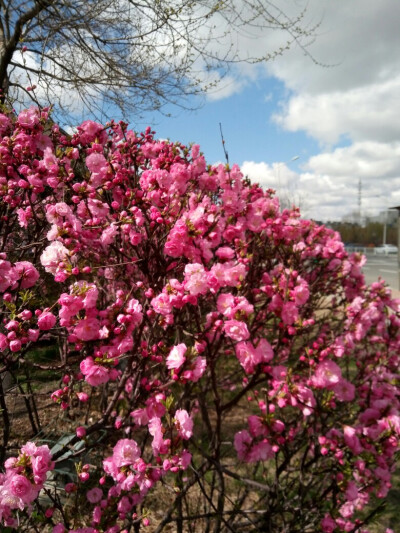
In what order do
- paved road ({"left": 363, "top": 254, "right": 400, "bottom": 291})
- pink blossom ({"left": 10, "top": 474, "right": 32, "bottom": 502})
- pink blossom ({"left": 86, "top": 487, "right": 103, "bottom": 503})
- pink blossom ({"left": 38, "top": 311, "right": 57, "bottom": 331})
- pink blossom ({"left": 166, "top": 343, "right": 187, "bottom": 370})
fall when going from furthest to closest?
1. paved road ({"left": 363, "top": 254, "right": 400, "bottom": 291})
2. pink blossom ({"left": 86, "top": 487, "right": 103, "bottom": 503})
3. pink blossom ({"left": 166, "top": 343, "right": 187, "bottom": 370})
4. pink blossom ({"left": 38, "top": 311, "right": 57, "bottom": 331})
5. pink blossom ({"left": 10, "top": 474, "right": 32, "bottom": 502})

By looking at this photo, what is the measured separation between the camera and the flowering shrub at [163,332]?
151 centimetres

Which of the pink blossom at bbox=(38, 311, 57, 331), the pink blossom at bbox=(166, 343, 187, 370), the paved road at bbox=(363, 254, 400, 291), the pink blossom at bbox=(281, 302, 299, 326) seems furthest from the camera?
the paved road at bbox=(363, 254, 400, 291)

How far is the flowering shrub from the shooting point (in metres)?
1.51

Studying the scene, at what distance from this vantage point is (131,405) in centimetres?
200

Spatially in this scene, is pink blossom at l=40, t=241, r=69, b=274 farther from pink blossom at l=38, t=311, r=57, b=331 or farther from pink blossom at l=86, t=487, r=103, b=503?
pink blossom at l=86, t=487, r=103, b=503

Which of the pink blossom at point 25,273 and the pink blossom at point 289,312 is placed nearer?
the pink blossom at point 25,273

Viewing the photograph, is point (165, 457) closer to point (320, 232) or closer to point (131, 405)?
point (131, 405)

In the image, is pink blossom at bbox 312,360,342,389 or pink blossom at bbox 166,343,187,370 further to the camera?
pink blossom at bbox 312,360,342,389

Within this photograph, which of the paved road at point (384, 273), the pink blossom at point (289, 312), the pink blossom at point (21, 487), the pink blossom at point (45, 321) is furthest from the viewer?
the paved road at point (384, 273)

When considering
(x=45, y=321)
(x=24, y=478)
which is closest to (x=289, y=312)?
(x=45, y=321)

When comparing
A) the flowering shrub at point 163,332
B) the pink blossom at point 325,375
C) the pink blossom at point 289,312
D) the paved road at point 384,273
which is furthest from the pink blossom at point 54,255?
the paved road at point 384,273

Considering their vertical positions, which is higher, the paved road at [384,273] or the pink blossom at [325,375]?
the pink blossom at [325,375]

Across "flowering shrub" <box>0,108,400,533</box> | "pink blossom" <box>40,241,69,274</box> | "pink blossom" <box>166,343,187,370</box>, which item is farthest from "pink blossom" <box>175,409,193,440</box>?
"pink blossom" <box>40,241,69,274</box>

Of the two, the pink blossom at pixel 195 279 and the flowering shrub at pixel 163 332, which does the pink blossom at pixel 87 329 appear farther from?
the pink blossom at pixel 195 279
